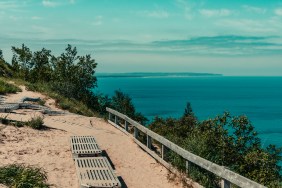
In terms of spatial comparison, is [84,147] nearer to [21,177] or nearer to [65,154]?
[65,154]

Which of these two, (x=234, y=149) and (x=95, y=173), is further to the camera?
(x=234, y=149)

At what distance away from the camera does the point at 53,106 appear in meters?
25.6

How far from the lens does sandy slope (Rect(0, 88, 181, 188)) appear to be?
10891 mm

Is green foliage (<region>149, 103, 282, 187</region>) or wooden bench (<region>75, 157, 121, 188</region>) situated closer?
wooden bench (<region>75, 157, 121, 188</region>)

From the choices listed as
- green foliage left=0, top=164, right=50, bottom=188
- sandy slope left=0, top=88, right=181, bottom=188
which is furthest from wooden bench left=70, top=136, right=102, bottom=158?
green foliage left=0, top=164, right=50, bottom=188

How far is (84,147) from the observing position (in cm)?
1322

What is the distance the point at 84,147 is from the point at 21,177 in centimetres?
426

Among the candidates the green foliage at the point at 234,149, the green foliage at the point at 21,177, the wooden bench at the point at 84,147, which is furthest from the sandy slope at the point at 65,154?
the green foliage at the point at 234,149

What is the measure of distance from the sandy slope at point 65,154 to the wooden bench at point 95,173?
1.09ft

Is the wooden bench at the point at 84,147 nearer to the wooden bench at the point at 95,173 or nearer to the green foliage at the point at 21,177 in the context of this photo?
the wooden bench at the point at 95,173

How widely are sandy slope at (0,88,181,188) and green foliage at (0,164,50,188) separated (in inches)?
16.0

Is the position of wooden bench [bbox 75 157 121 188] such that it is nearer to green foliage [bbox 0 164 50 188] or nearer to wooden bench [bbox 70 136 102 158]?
wooden bench [bbox 70 136 102 158]

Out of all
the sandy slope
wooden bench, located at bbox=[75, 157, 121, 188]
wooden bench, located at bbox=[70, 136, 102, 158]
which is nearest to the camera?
wooden bench, located at bbox=[75, 157, 121, 188]

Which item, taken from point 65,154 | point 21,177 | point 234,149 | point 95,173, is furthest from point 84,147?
point 234,149
